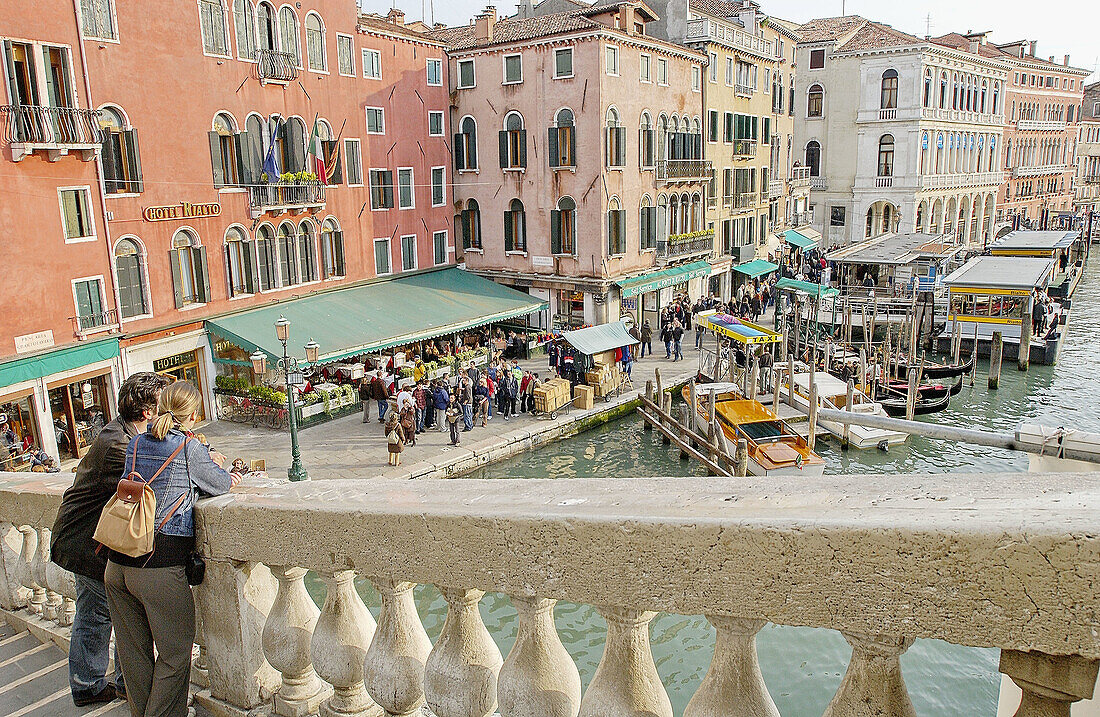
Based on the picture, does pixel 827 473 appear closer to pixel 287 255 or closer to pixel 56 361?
pixel 287 255

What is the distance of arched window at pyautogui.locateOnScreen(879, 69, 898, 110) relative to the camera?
155 ft

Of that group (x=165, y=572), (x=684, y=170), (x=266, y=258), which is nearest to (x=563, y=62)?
(x=684, y=170)

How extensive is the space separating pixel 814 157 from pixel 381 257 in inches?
1384

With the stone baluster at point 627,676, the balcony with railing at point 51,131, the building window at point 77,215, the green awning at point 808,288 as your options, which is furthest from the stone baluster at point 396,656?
the green awning at point 808,288

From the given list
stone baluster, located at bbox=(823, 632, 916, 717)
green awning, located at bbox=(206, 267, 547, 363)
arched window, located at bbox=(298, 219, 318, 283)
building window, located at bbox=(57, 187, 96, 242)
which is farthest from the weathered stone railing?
arched window, located at bbox=(298, 219, 318, 283)

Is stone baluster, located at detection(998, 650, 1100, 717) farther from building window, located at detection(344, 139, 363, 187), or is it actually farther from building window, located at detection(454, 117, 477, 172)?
building window, located at detection(454, 117, 477, 172)

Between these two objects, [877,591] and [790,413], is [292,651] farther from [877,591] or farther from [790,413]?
[790,413]

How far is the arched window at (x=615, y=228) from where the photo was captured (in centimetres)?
2669

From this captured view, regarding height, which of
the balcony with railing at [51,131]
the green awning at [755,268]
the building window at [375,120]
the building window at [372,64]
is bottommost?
the green awning at [755,268]

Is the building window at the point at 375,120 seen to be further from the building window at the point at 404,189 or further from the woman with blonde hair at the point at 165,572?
the woman with blonde hair at the point at 165,572

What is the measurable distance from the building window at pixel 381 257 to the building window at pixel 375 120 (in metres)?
3.18

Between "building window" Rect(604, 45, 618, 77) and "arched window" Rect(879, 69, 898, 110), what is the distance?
28.3 meters

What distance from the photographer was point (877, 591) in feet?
5.11

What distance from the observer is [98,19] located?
55.3 ft
